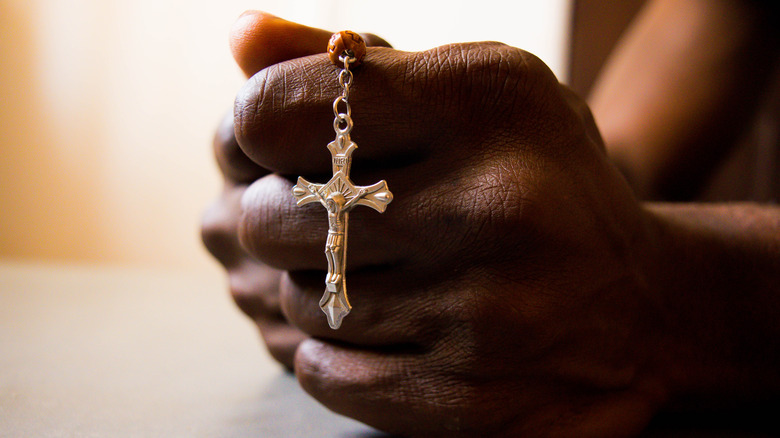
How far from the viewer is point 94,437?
1.81ft

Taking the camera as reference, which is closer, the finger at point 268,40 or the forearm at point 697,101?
the finger at point 268,40

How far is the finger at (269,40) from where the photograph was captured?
555 mm

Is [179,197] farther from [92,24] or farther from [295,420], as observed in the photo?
[295,420]

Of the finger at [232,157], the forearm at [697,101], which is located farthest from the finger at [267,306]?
the forearm at [697,101]

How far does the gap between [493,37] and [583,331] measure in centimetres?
212

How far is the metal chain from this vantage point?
502 millimetres

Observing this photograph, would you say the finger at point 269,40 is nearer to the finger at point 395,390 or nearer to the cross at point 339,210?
the cross at point 339,210

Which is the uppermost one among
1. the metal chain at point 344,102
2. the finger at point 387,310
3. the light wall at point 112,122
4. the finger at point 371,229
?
the metal chain at point 344,102

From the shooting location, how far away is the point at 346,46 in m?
0.49

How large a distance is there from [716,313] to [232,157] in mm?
571

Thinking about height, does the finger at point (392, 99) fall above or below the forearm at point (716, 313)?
above

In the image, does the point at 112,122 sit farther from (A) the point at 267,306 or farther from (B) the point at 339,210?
(B) the point at 339,210

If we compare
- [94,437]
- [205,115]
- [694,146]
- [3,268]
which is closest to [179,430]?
[94,437]

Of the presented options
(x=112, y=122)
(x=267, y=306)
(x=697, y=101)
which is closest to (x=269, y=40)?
(x=267, y=306)
